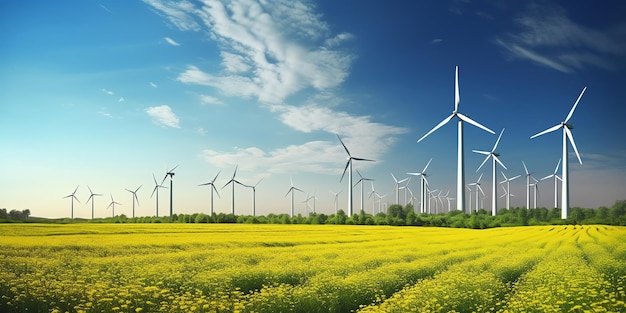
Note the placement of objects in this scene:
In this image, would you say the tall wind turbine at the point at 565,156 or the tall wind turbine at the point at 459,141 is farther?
the tall wind turbine at the point at 459,141

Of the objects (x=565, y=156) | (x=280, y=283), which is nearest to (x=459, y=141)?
(x=565, y=156)

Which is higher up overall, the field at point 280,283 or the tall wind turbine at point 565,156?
the tall wind turbine at point 565,156

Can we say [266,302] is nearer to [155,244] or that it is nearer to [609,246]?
[155,244]

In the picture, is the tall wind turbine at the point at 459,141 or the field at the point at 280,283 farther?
the tall wind turbine at the point at 459,141

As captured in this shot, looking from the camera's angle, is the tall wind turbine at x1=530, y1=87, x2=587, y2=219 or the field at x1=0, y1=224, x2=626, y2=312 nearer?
the field at x1=0, y1=224, x2=626, y2=312

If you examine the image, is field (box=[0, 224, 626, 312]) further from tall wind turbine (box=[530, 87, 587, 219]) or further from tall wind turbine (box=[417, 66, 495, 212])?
tall wind turbine (box=[417, 66, 495, 212])

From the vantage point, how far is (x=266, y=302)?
16984 millimetres

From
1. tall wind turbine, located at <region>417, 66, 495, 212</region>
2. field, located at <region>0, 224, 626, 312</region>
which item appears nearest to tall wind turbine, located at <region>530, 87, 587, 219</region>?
tall wind turbine, located at <region>417, 66, 495, 212</region>

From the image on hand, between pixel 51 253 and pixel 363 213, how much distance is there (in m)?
91.9

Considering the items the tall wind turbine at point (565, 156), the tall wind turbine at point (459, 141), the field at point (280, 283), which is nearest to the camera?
the field at point (280, 283)

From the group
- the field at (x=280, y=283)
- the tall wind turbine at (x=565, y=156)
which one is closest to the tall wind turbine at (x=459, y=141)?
the tall wind turbine at (x=565, y=156)

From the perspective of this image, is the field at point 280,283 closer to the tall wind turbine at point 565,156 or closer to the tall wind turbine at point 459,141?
the tall wind turbine at point 565,156

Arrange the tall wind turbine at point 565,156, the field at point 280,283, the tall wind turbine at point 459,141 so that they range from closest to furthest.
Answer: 1. the field at point 280,283
2. the tall wind turbine at point 565,156
3. the tall wind turbine at point 459,141

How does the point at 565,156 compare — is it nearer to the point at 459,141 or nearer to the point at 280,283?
the point at 459,141
